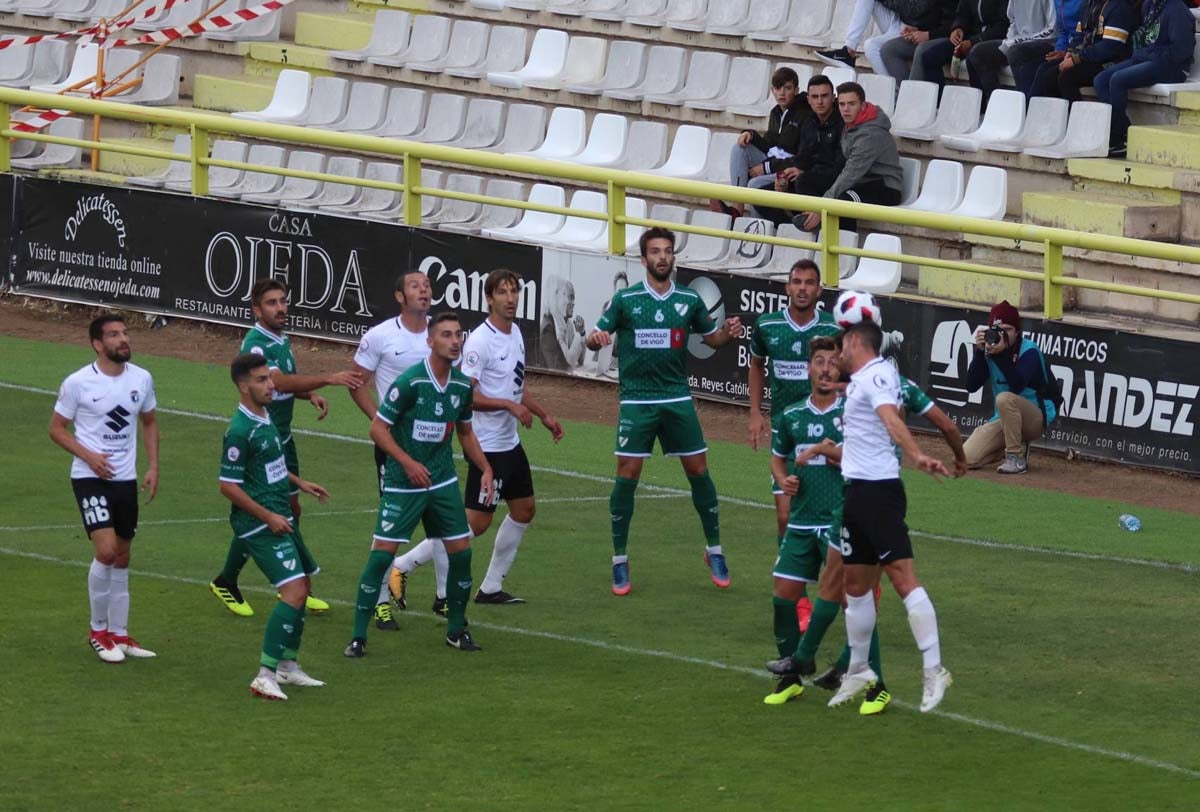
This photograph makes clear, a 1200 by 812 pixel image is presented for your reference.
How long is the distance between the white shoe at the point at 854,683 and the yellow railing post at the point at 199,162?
42.6ft

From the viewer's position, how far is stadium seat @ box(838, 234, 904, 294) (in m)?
18.9

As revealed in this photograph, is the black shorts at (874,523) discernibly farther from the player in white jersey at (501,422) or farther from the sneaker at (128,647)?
the sneaker at (128,647)

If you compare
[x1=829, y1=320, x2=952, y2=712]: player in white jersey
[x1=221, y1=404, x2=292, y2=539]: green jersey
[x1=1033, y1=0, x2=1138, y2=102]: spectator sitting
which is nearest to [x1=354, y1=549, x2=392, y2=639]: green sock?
[x1=221, y1=404, x2=292, y2=539]: green jersey

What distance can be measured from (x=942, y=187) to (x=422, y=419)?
9.89 meters

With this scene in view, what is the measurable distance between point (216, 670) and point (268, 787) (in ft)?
6.67

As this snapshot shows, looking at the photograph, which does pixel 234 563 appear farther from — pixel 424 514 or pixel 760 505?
pixel 760 505

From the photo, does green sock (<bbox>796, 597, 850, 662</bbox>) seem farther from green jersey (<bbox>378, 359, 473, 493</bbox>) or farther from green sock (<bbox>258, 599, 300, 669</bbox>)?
green sock (<bbox>258, 599, 300, 669</bbox>)

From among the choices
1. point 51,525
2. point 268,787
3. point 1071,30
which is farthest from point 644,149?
point 268,787

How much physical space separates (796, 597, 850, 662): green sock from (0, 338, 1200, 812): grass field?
32cm

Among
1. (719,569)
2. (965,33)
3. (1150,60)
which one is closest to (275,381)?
(719,569)

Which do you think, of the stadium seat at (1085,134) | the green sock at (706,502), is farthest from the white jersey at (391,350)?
the stadium seat at (1085,134)

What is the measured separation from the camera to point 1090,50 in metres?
19.8

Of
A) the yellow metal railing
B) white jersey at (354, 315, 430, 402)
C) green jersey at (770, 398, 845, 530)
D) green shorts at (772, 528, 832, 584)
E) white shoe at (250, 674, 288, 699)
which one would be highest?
the yellow metal railing

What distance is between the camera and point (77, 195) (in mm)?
22406
